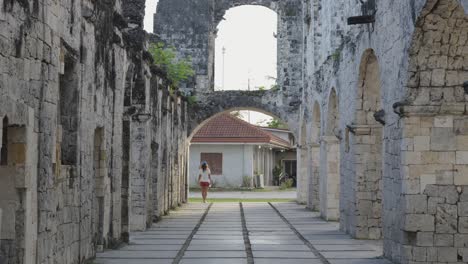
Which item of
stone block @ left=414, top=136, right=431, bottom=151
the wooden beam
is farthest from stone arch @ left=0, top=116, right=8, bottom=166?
the wooden beam

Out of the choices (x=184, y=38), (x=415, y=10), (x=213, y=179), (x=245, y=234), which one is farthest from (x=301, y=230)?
(x=213, y=179)

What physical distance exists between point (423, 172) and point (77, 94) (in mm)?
4873

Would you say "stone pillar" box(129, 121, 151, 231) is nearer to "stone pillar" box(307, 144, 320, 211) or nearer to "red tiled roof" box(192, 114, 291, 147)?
"stone pillar" box(307, 144, 320, 211)

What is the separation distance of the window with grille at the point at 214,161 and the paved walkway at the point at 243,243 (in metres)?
20.6

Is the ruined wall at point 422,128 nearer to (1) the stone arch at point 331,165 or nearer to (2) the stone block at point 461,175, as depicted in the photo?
(2) the stone block at point 461,175

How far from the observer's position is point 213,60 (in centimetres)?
3070

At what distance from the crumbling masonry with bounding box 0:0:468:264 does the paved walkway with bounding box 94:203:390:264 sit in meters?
0.51

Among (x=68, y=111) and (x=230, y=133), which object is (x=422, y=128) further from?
(x=230, y=133)

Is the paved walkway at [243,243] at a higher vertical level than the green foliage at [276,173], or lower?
lower

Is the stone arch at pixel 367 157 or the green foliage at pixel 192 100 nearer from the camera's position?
the stone arch at pixel 367 157

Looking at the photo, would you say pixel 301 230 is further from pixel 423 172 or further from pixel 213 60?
pixel 213 60

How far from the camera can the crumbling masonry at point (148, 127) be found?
7371 millimetres

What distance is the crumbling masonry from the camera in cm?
737

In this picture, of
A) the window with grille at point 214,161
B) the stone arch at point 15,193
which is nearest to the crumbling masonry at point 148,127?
the stone arch at point 15,193
